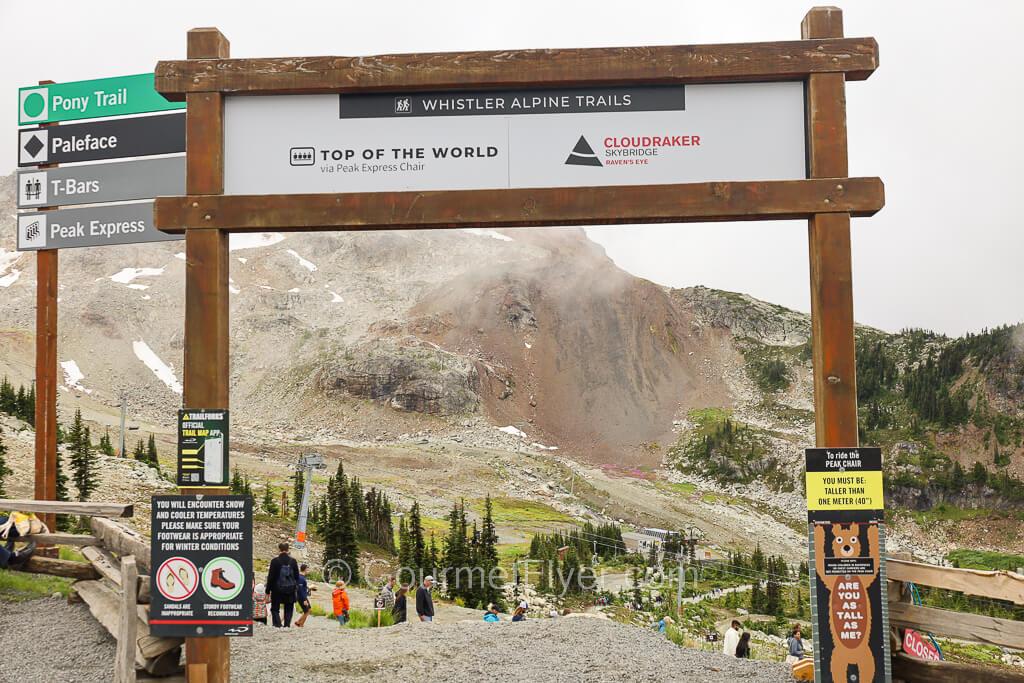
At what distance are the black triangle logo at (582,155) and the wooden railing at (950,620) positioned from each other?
3.80 metres

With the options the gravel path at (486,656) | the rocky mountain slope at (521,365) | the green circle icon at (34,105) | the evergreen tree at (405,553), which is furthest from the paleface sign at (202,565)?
the rocky mountain slope at (521,365)

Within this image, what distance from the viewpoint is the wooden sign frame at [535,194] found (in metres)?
5.53

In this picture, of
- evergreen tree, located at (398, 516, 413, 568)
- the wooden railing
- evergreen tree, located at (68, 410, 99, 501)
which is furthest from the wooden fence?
evergreen tree, located at (398, 516, 413, 568)

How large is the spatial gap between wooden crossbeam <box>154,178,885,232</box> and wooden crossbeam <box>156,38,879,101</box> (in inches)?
32.6

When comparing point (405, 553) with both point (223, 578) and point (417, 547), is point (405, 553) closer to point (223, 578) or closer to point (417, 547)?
point (417, 547)

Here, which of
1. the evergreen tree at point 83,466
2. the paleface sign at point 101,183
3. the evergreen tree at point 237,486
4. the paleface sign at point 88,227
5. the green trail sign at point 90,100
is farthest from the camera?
the evergreen tree at point 83,466

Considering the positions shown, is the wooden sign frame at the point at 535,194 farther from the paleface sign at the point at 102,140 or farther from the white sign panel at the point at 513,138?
the paleface sign at the point at 102,140

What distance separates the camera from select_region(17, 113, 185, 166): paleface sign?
Answer: 847cm

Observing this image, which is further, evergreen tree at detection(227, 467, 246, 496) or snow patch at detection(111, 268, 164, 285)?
snow patch at detection(111, 268, 164, 285)

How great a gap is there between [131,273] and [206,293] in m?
151

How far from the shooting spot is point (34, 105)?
9078 mm

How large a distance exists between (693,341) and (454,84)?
152 m

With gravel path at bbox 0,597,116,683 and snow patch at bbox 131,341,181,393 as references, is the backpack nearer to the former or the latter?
gravel path at bbox 0,597,116,683

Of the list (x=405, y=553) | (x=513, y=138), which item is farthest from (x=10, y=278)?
(x=513, y=138)
